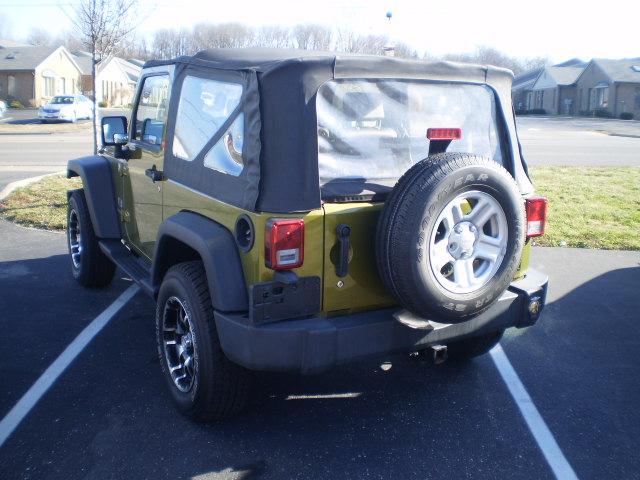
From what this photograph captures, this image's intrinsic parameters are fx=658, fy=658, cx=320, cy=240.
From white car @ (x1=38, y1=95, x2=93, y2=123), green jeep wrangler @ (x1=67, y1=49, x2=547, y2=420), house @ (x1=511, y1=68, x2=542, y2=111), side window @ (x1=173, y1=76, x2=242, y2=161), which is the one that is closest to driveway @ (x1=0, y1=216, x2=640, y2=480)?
green jeep wrangler @ (x1=67, y1=49, x2=547, y2=420)

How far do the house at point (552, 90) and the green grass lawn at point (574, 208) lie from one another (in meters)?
58.0

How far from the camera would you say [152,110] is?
4.69 meters

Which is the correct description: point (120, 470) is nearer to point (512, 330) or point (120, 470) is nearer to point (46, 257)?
point (512, 330)

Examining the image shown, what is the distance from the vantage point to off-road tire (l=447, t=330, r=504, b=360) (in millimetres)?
4336

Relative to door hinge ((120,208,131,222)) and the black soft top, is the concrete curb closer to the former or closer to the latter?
door hinge ((120,208,131,222))

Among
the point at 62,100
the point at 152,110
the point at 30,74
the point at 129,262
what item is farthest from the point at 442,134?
the point at 30,74

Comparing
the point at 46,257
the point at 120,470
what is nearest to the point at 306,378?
the point at 120,470

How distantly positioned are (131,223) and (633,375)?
150 inches

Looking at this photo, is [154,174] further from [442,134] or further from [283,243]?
[442,134]

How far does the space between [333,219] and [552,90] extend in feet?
234

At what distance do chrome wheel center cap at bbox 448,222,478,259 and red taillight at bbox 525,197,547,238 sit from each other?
71 centimetres

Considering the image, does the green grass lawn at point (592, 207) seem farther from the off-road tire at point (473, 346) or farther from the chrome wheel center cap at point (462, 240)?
the chrome wheel center cap at point (462, 240)

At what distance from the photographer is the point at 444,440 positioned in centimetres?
357

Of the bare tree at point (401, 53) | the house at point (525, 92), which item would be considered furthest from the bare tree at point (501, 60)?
the bare tree at point (401, 53)
